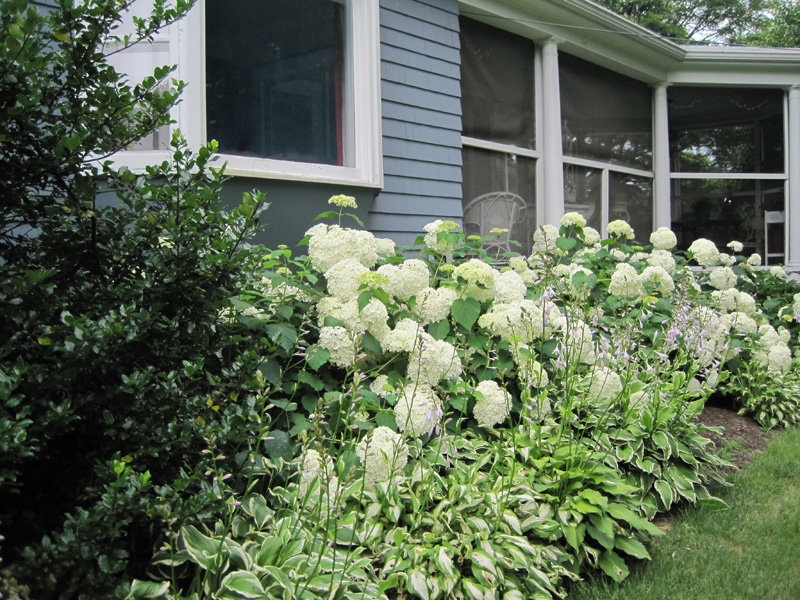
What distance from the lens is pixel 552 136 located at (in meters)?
6.59

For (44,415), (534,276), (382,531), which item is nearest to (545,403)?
(382,531)

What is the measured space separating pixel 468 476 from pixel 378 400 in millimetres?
447

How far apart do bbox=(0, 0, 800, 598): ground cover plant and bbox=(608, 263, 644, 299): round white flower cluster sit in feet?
2.43

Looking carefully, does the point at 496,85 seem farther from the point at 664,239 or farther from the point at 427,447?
the point at 427,447

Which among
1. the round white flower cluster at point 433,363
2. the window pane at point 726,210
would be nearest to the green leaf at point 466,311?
the round white flower cluster at point 433,363

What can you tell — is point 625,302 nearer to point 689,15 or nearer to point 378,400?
point 378,400

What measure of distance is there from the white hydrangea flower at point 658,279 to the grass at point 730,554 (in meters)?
1.14

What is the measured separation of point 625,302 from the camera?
3941 mm

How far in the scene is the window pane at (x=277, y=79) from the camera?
12.3ft

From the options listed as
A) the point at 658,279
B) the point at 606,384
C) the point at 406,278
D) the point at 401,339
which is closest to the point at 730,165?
the point at 658,279

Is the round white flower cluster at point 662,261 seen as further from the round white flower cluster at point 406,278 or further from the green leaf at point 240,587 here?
the green leaf at point 240,587

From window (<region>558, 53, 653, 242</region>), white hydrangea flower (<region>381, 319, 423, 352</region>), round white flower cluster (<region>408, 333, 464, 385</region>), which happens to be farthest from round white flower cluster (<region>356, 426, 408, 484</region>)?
window (<region>558, 53, 653, 242</region>)

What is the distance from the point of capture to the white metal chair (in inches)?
235

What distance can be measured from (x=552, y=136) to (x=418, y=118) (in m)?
2.09
